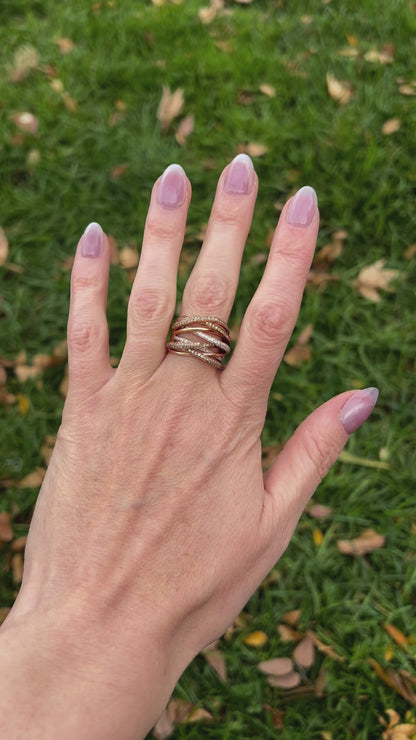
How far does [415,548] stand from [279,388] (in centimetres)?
100

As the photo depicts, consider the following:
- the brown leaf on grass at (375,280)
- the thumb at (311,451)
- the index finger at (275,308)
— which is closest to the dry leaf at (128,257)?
the brown leaf on grass at (375,280)

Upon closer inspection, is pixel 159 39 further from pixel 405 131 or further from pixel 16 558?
pixel 16 558

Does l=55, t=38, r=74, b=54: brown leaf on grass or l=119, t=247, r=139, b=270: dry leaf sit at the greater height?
l=55, t=38, r=74, b=54: brown leaf on grass

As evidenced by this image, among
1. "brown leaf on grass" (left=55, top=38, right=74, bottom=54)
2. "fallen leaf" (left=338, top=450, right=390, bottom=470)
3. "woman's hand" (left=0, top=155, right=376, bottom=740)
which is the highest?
"brown leaf on grass" (left=55, top=38, right=74, bottom=54)

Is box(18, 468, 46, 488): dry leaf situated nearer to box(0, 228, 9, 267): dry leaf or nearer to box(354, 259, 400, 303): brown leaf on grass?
box(0, 228, 9, 267): dry leaf

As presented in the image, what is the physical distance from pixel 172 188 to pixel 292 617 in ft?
6.24

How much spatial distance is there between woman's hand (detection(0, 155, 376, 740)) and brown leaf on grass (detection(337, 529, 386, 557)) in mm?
978

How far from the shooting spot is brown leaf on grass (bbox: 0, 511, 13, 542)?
301cm

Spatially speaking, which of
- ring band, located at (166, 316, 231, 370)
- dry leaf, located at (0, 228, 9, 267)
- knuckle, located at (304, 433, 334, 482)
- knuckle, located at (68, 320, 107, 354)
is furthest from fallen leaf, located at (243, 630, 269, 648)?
dry leaf, located at (0, 228, 9, 267)

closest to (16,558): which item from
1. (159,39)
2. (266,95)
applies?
(266,95)

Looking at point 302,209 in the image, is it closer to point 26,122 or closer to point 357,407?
point 357,407

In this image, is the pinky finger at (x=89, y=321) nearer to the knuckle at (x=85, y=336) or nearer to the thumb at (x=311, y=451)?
the knuckle at (x=85, y=336)

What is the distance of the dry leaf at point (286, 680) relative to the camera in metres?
2.65

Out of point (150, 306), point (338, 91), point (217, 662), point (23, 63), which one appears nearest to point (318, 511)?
point (217, 662)
